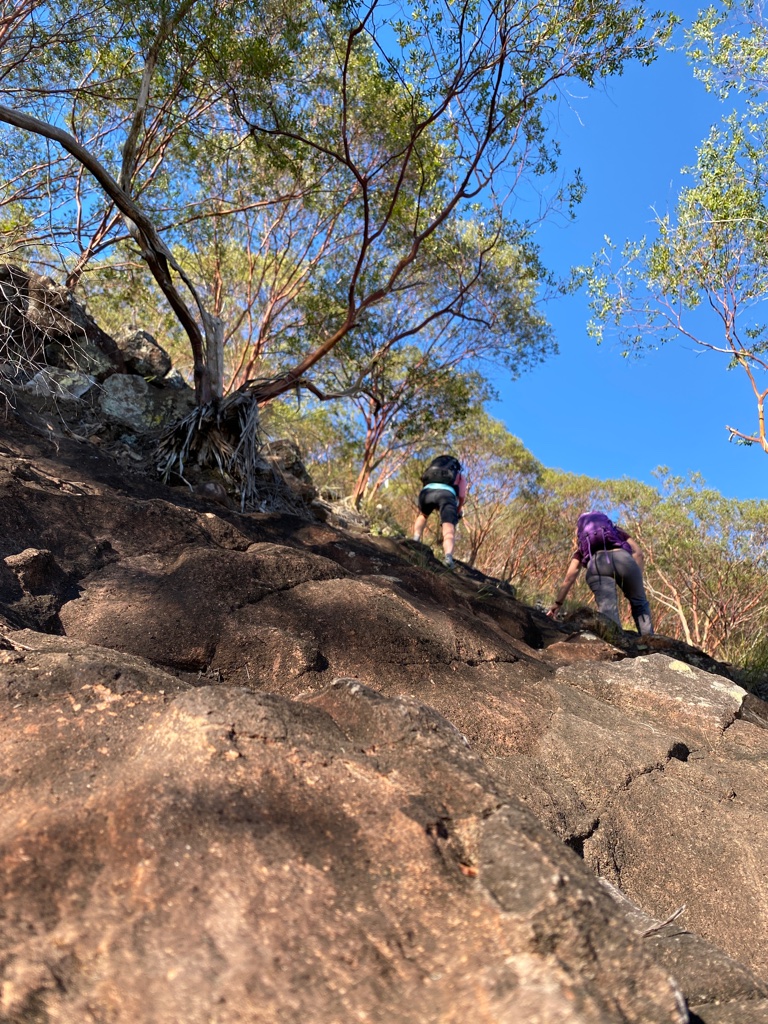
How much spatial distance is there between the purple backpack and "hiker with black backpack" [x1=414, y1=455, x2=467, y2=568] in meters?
1.84

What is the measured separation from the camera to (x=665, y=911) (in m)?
2.33

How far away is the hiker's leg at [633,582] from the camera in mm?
6945

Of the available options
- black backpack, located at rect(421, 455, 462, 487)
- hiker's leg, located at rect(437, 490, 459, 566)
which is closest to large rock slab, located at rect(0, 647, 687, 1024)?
hiker's leg, located at rect(437, 490, 459, 566)

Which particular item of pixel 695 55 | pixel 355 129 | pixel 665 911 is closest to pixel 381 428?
pixel 355 129

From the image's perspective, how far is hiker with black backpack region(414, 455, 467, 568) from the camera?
28.5 feet

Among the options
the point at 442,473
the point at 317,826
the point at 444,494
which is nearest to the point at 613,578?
the point at 444,494

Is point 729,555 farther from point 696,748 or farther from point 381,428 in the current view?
point 696,748

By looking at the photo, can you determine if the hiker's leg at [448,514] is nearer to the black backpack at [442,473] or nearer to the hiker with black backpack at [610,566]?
the black backpack at [442,473]

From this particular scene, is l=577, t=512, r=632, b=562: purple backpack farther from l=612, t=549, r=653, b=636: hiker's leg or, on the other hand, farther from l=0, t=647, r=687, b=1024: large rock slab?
l=0, t=647, r=687, b=1024: large rock slab

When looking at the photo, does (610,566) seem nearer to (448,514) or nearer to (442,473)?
(448,514)

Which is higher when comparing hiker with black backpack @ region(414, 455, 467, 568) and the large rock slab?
hiker with black backpack @ region(414, 455, 467, 568)

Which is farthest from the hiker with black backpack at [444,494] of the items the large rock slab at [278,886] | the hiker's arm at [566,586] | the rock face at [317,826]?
the large rock slab at [278,886]

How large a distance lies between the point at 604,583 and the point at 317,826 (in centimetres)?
606

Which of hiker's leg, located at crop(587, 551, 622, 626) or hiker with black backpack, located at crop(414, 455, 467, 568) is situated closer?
hiker's leg, located at crop(587, 551, 622, 626)
